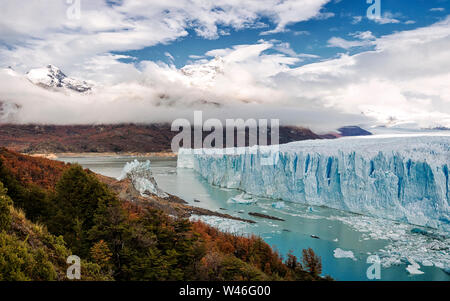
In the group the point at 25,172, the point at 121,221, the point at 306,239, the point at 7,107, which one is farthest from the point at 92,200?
the point at 7,107

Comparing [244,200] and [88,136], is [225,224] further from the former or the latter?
[88,136]
